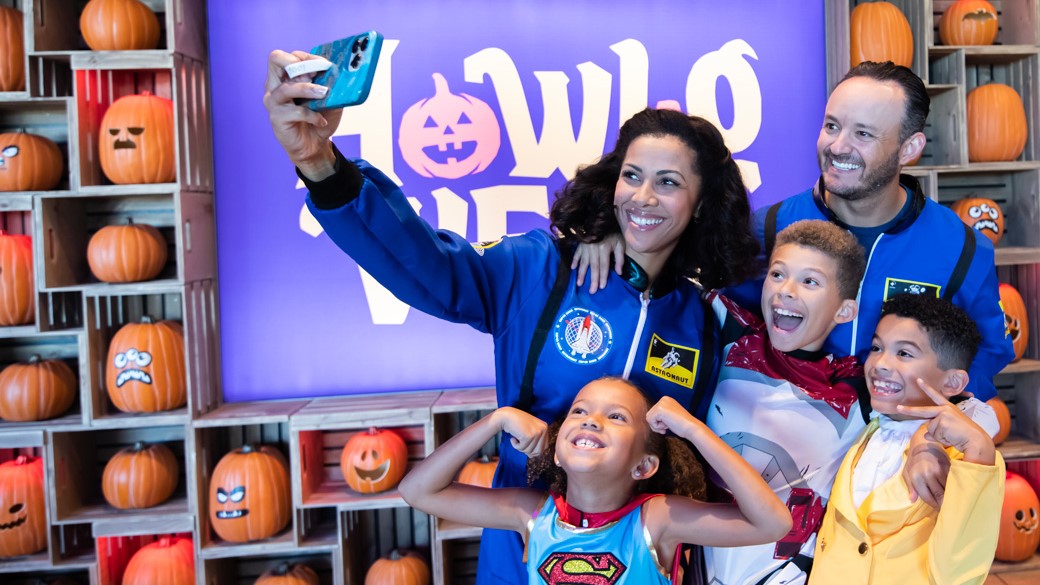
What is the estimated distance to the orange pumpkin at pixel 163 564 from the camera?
340cm

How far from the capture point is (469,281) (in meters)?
1.73

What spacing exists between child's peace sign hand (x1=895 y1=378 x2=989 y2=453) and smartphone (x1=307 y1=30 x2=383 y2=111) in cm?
126

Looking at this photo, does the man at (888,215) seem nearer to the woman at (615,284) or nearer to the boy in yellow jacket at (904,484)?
the boy in yellow jacket at (904,484)

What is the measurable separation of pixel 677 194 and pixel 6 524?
315 centimetres

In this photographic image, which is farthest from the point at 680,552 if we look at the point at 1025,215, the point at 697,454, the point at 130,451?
the point at 1025,215

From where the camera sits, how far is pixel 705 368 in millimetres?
1888

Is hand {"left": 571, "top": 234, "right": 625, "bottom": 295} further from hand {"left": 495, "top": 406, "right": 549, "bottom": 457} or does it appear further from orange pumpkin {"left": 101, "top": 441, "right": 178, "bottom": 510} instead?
orange pumpkin {"left": 101, "top": 441, "right": 178, "bottom": 510}

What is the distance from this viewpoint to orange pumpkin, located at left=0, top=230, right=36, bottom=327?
11.1 ft

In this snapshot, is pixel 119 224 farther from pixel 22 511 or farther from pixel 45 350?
pixel 22 511

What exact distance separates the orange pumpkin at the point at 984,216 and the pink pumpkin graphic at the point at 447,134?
229 centimetres

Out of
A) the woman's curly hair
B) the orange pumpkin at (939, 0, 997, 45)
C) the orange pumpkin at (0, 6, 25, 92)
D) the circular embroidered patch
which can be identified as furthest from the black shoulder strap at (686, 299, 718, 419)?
the orange pumpkin at (0, 6, 25, 92)

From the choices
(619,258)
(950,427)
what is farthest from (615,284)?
(950,427)

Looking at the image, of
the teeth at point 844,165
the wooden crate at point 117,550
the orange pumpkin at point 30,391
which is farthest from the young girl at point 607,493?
the orange pumpkin at point 30,391

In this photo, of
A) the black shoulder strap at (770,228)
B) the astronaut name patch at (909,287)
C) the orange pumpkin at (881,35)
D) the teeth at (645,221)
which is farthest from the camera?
the orange pumpkin at (881,35)
